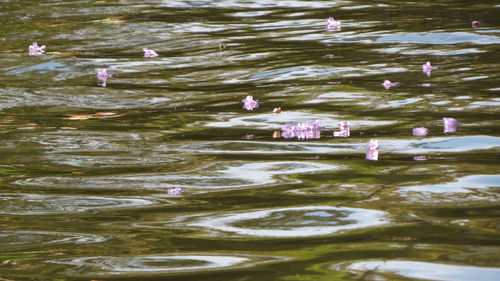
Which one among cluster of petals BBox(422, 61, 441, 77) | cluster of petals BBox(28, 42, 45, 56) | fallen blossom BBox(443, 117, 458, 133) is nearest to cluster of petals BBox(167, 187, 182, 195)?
fallen blossom BBox(443, 117, 458, 133)

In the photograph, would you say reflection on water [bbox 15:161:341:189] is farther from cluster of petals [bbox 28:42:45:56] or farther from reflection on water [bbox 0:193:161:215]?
cluster of petals [bbox 28:42:45:56]

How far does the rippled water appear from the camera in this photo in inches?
91.7

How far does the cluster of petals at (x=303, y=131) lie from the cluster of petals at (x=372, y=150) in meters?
0.38

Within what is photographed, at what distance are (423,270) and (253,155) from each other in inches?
58.9

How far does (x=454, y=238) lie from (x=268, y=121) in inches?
73.5

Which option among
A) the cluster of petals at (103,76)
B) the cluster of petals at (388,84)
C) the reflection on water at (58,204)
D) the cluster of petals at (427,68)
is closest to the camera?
the reflection on water at (58,204)

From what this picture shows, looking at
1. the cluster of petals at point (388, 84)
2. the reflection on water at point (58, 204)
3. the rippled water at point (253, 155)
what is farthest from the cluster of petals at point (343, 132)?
the reflection on water at point (58, 204)

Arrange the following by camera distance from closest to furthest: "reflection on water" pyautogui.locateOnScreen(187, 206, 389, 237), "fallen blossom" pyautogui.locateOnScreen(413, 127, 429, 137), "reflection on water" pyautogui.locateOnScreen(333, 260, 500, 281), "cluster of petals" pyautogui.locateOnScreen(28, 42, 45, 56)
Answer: "reflection on water" pyautogui.locateOnScreen(333, 260, 500, 281), "reflection on water" pyautogui.locateOnScreen(187, 206, 389, 237), "fallen blossom" pyautogui.locateOnScreen(413, 127, 429, 137), "cluster of petals" pyautogui.locateOnScreen(28, 42, 45, 56)

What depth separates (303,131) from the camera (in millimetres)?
3816

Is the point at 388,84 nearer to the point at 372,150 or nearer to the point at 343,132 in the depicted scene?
the point at 343,132

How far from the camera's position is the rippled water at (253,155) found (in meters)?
2.33

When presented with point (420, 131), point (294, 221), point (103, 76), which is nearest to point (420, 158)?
point (420, 131)

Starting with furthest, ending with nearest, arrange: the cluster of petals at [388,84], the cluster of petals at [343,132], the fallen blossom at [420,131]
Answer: the cluster of petals at [388,84]
the cluster of petals at [343,132]
the fallen blossom at [420,131]

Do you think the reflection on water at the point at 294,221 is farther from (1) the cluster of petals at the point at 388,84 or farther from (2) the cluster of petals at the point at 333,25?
(2) the cluster of petals at the point at 333,25
